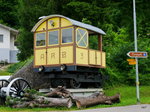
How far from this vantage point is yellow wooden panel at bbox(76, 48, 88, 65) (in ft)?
60.3

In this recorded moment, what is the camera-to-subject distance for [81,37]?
1898cm

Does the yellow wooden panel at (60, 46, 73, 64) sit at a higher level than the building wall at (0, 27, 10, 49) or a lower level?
lower

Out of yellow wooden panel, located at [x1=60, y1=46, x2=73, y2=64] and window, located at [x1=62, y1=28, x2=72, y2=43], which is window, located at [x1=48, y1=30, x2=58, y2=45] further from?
yellow wooden panel, located at [x1=60, y1=46, x2=73, y2=64]

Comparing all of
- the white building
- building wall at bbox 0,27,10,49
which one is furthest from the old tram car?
building wall at bbox 0,27,10,49

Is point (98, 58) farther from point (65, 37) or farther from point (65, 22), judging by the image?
point (65, 22)

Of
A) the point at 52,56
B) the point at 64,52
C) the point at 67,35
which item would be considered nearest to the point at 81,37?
the point at 67,35

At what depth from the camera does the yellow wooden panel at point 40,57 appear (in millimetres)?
19562

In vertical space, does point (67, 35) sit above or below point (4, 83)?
above

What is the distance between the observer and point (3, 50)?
51.3m

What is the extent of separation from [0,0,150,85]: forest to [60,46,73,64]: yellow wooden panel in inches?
113

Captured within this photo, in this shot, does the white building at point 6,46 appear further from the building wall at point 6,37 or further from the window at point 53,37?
the window at point 53,37

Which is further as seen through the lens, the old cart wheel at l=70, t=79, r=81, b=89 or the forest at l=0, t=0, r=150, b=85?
the old cart wheel at l=70, t=79, r=81, b=89

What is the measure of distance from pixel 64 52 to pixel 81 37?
4.38 ft

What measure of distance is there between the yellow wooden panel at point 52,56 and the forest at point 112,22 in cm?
368
